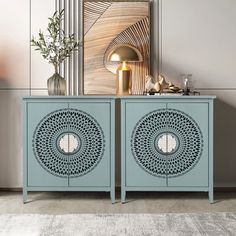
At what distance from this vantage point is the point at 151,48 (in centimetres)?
474

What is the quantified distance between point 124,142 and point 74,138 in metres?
0.38

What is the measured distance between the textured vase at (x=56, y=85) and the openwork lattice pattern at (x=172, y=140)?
673 mm

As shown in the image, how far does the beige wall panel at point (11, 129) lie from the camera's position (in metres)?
4.75

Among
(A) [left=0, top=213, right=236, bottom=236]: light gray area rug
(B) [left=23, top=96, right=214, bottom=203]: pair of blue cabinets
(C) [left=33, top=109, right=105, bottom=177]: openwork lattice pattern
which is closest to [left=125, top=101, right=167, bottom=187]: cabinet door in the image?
A: (B) [left=23, top=96, right=214, bottom=203]: pair of blue cabinets

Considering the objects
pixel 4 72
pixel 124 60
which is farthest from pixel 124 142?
pixel 4 72

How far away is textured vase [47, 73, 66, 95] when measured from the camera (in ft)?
14.5

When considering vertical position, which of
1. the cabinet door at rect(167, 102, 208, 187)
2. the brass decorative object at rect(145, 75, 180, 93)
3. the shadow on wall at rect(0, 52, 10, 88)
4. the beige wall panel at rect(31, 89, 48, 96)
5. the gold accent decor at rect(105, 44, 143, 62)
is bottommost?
the cabinet door at rect(167, 102, 208, 187)

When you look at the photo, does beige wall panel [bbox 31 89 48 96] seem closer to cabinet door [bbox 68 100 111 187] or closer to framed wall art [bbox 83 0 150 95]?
framed wall art [bbox 83 0 150 95]

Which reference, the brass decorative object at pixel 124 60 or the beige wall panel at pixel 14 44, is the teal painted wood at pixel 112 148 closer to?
the brass decorative object at pixel 124 60

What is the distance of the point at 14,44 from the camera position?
4.75m

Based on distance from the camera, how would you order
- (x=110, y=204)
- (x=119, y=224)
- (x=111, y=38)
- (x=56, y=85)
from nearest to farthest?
(x=119, y=224) < (x=110, y=204) < (x=56, y=85) < (x=111, y=38)

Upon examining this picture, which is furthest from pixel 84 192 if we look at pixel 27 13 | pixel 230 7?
pixel 230 7

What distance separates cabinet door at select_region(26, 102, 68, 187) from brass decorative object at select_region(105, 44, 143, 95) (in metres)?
0.55

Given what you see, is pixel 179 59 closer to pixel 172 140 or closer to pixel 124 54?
pixel 124 54
